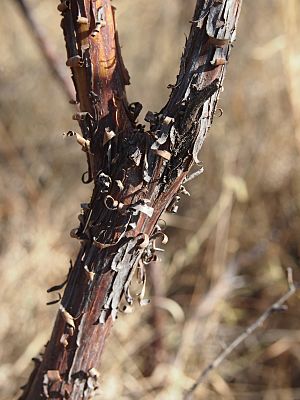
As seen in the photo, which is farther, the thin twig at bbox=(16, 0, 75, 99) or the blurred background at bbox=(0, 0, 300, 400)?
the blurred background at bbox=(0, 0, 300, 400)

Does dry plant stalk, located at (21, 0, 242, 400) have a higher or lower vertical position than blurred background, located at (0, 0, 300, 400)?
lower

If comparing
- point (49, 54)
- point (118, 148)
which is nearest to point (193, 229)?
point (49, 54)

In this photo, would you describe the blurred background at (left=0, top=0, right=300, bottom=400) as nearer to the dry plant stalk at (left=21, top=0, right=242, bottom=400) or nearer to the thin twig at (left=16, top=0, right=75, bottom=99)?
the thin twig at (left=16, top=0, right=75, bottom=99)

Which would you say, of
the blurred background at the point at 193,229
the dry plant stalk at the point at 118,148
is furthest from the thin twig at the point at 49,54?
the dry plant stalk at the point at 118,148

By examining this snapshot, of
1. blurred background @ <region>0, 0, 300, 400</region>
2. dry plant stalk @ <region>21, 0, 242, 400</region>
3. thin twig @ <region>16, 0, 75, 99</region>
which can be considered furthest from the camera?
blurred background @ <region>0, 0, 300, 400</region>

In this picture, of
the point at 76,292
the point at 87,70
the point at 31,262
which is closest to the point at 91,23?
the point at 87,70

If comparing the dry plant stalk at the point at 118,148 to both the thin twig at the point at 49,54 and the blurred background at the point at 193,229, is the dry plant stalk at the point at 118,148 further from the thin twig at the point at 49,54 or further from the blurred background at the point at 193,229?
the blurred background at the point at 193,229

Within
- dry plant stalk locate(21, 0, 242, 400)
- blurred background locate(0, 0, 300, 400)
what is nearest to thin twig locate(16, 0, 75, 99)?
blurred background locate(0, 0, 300, 400)

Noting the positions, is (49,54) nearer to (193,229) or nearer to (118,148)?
(193,229)
